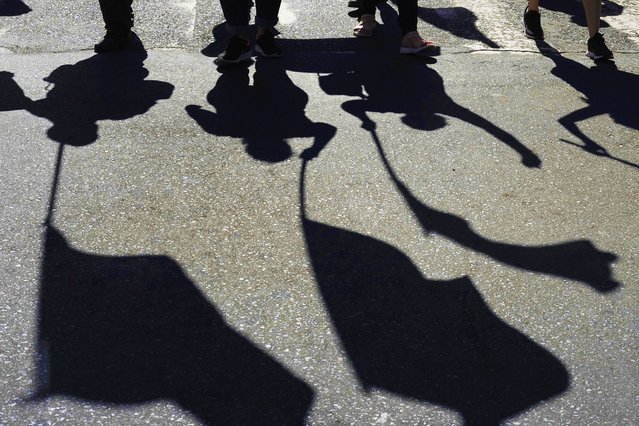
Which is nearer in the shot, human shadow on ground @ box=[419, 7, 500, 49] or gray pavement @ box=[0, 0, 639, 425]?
gray pavement @ box=[0, 0, 639, 425]

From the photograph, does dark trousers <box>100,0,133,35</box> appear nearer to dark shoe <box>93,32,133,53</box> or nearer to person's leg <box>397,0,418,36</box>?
dark shoe <box>93,32,133,53</box>

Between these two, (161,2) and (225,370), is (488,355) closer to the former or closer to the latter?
(225,370)

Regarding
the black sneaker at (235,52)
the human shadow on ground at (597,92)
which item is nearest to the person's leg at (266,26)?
the black sneaker at (235,52)

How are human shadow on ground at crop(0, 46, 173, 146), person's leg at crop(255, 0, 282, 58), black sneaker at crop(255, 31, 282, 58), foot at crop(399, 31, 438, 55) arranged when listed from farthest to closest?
foot at crop(399, 31, 438, 55)
black sneaker at crop(255, 31, 282, 58)
person's leg at crop(255, 0, 282, 58)
human shadow on ground at crop(0, 46, 173, 146)

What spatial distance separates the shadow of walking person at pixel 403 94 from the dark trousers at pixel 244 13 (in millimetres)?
697

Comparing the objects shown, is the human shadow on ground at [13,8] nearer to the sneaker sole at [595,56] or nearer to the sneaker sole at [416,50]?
the sneaker sole at [416,50]

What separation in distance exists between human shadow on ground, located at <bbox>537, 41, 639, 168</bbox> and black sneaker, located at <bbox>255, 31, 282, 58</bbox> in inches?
85.9

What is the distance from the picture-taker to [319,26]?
26.3 ft

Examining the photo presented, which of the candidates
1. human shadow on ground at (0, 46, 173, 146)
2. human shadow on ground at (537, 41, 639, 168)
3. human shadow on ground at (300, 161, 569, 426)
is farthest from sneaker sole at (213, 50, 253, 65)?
human shadow on ground at (300, 161, 569, 426)

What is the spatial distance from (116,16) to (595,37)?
12.6ft

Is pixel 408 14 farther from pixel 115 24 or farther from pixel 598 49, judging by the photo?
pixel 115 24

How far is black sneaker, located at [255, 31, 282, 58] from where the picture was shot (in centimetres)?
714

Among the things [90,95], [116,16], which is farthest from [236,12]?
[90,95]

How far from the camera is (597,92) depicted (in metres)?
6.61
